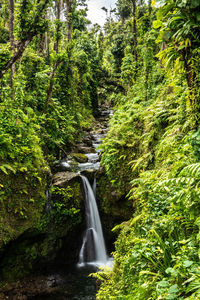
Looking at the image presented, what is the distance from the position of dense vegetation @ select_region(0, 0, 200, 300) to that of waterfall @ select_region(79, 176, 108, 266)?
1988mm

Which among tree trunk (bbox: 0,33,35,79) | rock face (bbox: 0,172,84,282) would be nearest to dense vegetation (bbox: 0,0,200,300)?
tree trunk (bbox: 0,33,35,79)

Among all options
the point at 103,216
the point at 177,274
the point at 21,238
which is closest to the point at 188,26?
the point at 177,274

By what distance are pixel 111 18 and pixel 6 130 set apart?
53.0 m

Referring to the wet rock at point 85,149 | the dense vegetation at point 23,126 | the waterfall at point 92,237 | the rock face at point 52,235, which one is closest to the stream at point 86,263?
the waterfall at point 92,237

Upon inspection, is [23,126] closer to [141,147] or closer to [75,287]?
[141,147]

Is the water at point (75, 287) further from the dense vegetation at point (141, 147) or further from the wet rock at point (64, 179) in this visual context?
the wet rock at point (64, 179)

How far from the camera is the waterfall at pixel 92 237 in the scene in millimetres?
8961

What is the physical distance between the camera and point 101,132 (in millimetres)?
17469

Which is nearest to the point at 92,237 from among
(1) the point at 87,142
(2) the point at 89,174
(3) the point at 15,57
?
(2) the point at 89,174

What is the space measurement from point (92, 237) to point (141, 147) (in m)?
5.02

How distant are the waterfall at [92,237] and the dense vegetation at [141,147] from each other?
1988mm

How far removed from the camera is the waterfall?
8.96 meters

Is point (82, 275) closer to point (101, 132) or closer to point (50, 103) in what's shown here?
point (50, 103)

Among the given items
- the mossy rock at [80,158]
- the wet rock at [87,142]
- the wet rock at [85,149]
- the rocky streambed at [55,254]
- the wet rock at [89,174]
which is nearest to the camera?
the rocky streambed at [55,254]
